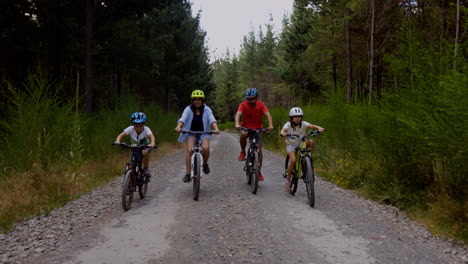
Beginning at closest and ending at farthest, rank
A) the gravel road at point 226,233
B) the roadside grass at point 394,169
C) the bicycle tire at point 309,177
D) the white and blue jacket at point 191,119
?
the gravel road at point 226,233 → the roadside grass at point 394,169 → the bicycle tire at point 309,177 → the white and blue jacket at point 191,119

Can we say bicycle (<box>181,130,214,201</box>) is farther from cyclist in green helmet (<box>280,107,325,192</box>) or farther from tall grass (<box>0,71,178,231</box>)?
tall grass (<box>0,71,178,231</box>)

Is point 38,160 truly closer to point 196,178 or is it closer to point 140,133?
point 140,133

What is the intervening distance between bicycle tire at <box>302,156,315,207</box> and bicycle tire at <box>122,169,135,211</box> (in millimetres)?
3488

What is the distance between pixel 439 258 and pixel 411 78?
3.89 meters

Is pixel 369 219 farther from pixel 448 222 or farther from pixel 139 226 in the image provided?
pixel 139 226

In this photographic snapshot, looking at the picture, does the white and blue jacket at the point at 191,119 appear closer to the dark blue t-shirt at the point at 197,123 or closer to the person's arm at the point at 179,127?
the dark blue t-shirt at the point at 197,123

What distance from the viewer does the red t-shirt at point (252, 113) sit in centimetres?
835

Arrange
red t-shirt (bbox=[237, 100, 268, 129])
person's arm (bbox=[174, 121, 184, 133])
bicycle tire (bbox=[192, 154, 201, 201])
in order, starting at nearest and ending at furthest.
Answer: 1. bicycle tire (bbox=[192, 154, 201, 201])
2. person's arm (bbox=[174, 121, 184, 133])
3. red t-shirt (bbox=[237, 100, 268, 129])

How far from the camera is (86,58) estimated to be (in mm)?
14320

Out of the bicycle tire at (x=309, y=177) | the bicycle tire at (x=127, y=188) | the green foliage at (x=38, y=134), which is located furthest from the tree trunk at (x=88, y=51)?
the bicycle tire at (x=309, y=177)

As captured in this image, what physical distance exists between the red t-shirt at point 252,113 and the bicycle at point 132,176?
8.93 ft

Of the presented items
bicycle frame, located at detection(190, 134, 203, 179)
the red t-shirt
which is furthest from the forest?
bicycle frame, located at detection(190, 134, 203, 179)

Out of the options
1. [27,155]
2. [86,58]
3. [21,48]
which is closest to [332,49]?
[86,58]

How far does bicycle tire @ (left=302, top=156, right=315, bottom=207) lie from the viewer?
6.21 m
